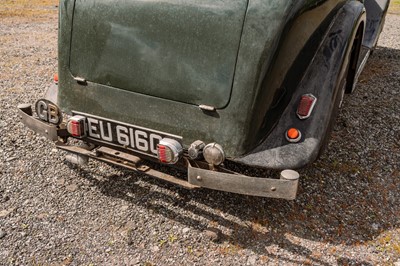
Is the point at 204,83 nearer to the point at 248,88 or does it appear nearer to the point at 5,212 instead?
the point at 248,88

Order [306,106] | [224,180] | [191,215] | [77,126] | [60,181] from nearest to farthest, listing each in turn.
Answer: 1. [224,180]
2. [306,106]
3. [77,126]
4. [191,215]
5. [60,181]

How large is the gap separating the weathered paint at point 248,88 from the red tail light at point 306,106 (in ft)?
0.40

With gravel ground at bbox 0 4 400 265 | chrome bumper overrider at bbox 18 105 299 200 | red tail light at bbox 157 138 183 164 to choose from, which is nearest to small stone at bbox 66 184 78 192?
gravel ground at bbox 0 4 400 265

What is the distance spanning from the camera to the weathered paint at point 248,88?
9.12 ft

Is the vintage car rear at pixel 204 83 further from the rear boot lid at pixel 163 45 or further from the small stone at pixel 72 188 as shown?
the small stone at pixel 72 188

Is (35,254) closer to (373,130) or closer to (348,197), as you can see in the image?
(348,197)

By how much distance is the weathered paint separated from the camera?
9.12ft

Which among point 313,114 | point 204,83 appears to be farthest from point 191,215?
point 313,114

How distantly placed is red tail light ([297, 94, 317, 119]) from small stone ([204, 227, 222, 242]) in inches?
44.7

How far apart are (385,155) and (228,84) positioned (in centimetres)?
238

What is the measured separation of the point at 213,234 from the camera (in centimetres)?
311

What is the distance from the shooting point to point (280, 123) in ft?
10.1

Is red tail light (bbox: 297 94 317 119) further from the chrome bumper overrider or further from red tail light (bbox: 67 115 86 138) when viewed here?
red tail light (bbox: 67 115 86 138)

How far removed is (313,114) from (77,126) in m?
Result: 1.92
